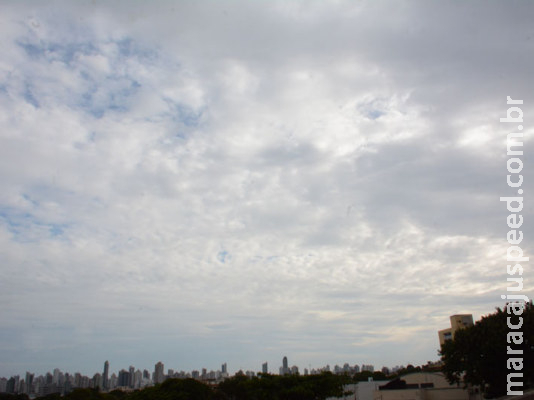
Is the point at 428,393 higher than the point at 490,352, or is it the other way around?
the point at 490,352

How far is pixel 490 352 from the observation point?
36.9 m

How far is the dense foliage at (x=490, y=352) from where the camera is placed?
34688 millimetres

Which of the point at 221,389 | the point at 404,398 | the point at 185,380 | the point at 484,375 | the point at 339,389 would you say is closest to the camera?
the point at 484,375

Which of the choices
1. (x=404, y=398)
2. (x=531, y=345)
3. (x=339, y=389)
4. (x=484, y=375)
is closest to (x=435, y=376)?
(x=404, y=398)

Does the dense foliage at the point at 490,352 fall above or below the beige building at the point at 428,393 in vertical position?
above

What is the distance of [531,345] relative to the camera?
34.3 meters

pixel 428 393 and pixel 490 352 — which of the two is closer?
pixel 490 352

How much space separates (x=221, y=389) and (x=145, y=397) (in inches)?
1846

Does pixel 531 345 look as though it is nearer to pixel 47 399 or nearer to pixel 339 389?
pixel 339 389

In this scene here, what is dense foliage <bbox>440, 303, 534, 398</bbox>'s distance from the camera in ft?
Answer: 114

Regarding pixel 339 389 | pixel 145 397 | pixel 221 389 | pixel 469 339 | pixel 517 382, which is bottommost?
pixel 221 389

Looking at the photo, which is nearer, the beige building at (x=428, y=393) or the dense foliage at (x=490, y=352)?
the dense foliage at (x=490, y=352)

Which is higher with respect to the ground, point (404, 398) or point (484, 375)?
point (484, 375)

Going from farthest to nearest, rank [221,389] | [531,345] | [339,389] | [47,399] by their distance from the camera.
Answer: [221,389] → [47,399] → [339,389] → [531,345]
